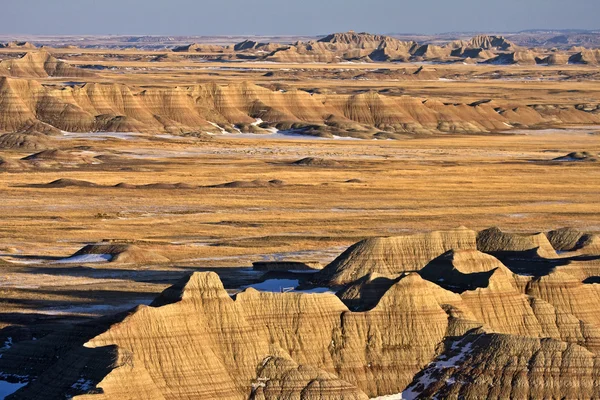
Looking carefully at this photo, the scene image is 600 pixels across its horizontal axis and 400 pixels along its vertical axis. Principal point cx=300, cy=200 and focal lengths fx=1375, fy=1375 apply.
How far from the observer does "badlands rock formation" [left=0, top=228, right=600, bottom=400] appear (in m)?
30.1


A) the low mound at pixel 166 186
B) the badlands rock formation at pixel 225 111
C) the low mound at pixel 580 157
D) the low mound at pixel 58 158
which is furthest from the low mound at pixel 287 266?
the badlands rock formation at pixel 225 111

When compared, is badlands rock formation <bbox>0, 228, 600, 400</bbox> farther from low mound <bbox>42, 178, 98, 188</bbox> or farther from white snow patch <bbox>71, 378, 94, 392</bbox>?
low mound <bbox>42, 178, 98, 188</bbox>

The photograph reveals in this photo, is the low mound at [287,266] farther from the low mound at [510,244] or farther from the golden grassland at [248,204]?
the low mound at [510,244]

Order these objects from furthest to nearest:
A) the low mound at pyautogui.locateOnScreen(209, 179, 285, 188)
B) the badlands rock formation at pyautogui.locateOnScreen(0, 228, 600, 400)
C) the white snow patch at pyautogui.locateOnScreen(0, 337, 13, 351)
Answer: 1. the low mound at pyautogui.locateOnScreen(209, 179, 285, 188)
2. the white snow patch at pyautogui.locateOnScreen(0, 337, 13, 351)
3. the badlands rock formation at pyautogui.locateOnScreen(0, 228, 600, 400)

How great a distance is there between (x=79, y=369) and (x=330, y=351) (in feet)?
23.4

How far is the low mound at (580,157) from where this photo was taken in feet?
374

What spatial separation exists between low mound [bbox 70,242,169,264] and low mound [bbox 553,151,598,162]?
211 feet

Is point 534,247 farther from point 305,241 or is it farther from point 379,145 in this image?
point 379,145

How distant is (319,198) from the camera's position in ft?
273

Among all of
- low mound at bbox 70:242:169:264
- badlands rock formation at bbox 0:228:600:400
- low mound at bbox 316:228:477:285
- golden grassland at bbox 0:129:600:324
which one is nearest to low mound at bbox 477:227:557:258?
low mound at bbox 316:228:477:285

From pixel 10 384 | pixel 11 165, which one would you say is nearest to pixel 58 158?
pixel 11 165

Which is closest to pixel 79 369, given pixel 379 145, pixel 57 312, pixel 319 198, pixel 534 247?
pixel 57 312

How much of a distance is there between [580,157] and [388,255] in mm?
70343

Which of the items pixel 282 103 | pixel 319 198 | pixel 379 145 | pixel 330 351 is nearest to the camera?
pixel 330 351
